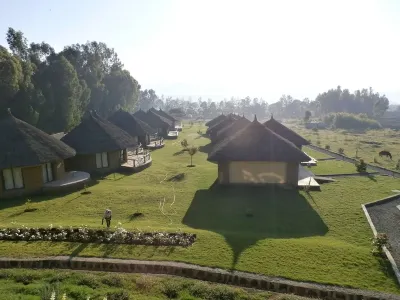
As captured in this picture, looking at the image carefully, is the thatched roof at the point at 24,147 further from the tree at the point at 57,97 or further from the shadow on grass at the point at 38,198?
the tree at the point at 57,97

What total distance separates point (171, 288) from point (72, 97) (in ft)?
138

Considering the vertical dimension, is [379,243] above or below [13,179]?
below

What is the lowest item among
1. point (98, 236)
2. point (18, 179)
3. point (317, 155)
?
point (317, 155)

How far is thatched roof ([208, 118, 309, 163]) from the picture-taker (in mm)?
21672

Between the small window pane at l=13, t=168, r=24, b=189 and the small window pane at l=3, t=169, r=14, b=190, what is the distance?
23 cm

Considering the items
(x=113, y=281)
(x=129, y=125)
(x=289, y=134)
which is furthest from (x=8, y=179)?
(x=289, y=134)

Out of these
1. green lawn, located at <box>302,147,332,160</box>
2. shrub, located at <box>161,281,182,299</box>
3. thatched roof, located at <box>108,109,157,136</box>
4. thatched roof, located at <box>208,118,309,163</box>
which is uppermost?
thatched roof, located at <box>108,109,157,136</box>

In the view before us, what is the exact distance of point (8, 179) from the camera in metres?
20.8

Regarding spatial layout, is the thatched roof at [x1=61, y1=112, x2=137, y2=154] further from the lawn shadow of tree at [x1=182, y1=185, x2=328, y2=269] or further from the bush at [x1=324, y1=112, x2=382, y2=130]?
the bush at [x1=324, y1=112, x2=382, y2=130]

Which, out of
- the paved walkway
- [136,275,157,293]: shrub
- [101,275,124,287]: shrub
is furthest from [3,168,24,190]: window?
the paved walkway

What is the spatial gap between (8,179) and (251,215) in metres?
16.1

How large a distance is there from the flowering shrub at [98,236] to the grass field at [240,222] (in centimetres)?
39

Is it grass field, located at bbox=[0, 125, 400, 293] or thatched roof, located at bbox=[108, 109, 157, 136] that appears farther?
thatched roof, located at bbox=[108, 109, 157, 136]

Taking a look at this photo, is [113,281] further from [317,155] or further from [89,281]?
[317,155]
